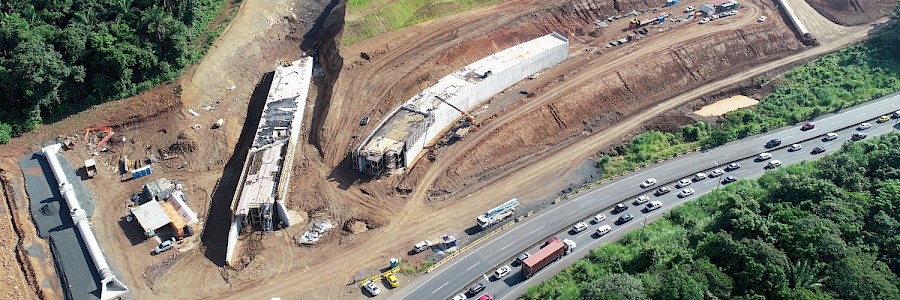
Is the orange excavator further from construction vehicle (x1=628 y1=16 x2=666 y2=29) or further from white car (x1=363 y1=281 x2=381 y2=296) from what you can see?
construction vehicle (x1=628 y1=16 x2=666 y2=29)

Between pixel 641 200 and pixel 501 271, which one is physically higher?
pixel 501 271

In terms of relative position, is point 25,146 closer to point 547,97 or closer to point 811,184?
point 547,97

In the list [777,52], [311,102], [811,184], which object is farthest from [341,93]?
[777,52]

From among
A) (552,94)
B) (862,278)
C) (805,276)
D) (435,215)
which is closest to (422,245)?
(435,215)

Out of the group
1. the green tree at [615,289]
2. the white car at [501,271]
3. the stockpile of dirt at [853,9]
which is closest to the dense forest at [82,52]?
the white car at [501,271]

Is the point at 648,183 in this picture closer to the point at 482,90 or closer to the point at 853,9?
the point at 482,90

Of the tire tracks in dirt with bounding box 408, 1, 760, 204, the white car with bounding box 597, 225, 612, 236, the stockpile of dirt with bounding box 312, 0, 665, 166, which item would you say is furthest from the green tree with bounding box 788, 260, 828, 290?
the stockpile of dirt with bounding box 312, 0, 665, 166
